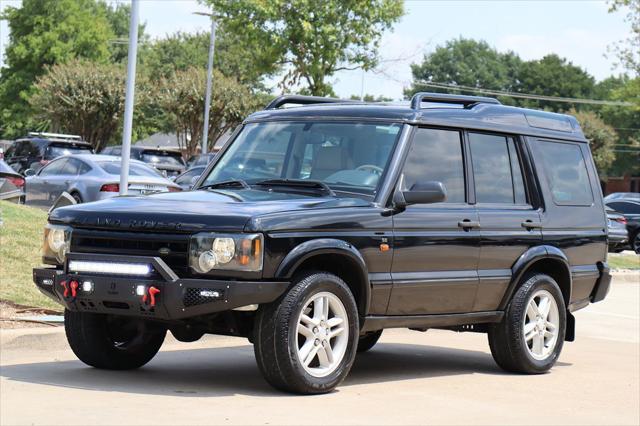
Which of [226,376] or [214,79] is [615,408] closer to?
[226,376]

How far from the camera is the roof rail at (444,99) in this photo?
9.39 metres

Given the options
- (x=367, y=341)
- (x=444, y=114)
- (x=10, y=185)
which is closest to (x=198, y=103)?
(x=10, y=185)

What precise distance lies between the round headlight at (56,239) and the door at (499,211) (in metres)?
3.02

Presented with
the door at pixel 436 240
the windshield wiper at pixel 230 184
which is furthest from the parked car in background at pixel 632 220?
the windshield wiper at pixel 230 184

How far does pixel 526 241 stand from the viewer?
9.94 meters

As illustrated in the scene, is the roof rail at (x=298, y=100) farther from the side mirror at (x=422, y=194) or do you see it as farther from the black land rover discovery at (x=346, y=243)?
the side mirror at (x=422, y=194)

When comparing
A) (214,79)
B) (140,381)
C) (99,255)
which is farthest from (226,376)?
(214,79)

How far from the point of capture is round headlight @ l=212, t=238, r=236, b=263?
775cm

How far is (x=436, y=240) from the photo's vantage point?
9.07 meters

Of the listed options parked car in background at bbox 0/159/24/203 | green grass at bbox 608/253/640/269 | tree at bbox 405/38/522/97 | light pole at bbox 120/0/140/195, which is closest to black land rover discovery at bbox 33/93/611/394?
light pole at bbox 120/0/140/195

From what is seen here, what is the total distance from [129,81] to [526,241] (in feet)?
25.3

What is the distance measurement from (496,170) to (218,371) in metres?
2.64

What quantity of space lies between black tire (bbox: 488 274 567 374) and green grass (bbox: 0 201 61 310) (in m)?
4.31

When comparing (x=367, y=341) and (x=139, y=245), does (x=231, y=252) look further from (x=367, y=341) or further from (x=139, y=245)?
(x=367, y=341)
